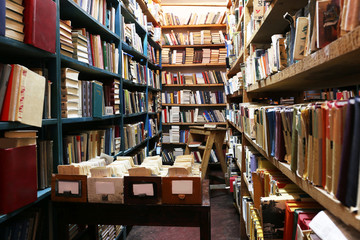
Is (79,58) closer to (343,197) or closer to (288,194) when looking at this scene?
(288,194)

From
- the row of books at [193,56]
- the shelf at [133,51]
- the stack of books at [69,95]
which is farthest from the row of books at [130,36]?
the row of books at [193,56]

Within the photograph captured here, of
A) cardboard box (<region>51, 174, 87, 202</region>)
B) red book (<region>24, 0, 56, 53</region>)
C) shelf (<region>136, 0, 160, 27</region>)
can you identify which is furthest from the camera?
shelf (<region>136, 0, 160, 27</region>)

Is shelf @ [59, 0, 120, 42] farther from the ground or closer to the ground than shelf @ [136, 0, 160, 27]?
closer to the ground

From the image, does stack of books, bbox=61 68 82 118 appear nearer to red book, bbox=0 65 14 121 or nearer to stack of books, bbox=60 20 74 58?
stack of books, bbox=60 20 74 58

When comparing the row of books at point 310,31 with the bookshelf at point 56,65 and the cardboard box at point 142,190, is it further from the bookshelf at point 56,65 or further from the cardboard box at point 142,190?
the bookshelf at point 56,65

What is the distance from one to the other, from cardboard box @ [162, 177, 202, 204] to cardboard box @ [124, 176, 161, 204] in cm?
4

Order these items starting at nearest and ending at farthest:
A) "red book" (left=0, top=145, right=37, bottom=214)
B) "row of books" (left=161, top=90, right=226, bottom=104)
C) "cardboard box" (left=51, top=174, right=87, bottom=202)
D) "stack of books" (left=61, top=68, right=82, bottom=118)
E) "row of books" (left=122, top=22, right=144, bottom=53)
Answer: "red book" (left=0, top=145, right=37, bottom=214)
"cardboard box" (left=51, top=174, right=87, bottom=202)
"stack of books" (left=61, top=68, right=82, bottom=118)
"row of books" (left=122, top=22, right=144, bottom=53)
"row of books" (left=161, top=90, right=226, bottom=104)

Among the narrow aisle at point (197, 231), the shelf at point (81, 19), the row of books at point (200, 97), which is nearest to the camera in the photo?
the shelf at point (81, 19)

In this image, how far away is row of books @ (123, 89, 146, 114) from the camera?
2.78 m

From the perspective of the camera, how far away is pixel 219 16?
16.6ft

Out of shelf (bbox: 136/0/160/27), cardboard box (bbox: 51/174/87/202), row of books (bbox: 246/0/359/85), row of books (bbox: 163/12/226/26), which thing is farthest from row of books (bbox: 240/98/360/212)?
row of books (bbox: 163/12/226/26)

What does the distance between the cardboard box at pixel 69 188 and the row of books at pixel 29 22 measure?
2.10 ft

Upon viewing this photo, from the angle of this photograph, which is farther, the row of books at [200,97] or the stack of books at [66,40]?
the row of books at [200,97]

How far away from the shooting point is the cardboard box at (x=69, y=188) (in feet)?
4.19
